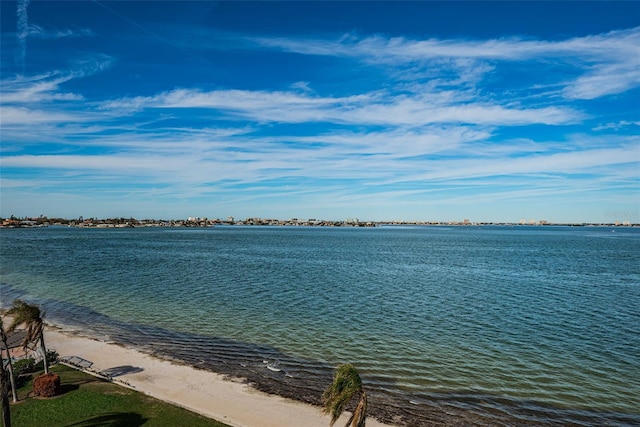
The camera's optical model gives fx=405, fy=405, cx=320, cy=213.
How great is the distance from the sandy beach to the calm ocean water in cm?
148

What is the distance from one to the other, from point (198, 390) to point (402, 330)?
783 inches

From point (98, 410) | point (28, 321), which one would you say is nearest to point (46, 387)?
point (98, 410)

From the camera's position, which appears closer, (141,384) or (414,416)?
(414,416)

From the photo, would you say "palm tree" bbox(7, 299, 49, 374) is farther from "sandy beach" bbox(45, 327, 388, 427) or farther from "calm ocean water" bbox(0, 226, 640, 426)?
"calm ocean water" bbox(0, 226, 640, 426)

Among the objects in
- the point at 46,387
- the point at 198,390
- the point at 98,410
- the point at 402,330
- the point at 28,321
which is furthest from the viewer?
the point at 402,330

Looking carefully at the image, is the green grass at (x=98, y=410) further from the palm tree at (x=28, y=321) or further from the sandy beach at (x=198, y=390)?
the palm tree at (x=28, y=321)

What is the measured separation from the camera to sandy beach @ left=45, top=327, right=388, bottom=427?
62.7ft

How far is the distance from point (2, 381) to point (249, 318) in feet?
81.2

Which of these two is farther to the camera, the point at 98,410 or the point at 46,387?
the point at 46,387

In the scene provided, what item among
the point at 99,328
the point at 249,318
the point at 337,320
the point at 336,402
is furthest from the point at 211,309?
the point at 336,402

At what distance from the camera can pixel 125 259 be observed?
93250 mm

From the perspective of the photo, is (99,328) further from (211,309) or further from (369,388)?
(369,388)

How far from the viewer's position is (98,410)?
60.7 ft

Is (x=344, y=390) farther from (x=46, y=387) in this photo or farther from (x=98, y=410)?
(x=46, y=387)
